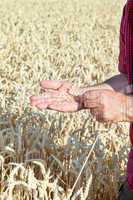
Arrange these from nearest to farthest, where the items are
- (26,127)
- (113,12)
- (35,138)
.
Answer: (35,138) < (26,127) < (113,12)

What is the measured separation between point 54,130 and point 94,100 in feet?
4.11

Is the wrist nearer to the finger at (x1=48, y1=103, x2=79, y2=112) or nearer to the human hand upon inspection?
the human hand

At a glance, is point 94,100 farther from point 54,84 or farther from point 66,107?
point 54,84

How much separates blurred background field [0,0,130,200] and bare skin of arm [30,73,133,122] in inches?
11.3

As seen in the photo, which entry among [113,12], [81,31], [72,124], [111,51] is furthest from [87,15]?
[72,124]

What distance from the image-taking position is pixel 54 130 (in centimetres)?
321

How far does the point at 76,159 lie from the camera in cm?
283

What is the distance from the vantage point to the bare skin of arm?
1939 millimetres

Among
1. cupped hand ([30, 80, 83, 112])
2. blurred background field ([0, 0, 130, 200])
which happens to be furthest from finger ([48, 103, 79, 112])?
blurred background field ([0, 0, 130, 200])

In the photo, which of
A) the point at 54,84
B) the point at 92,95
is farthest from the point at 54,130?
the point at 92,95

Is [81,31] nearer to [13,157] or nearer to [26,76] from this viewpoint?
[26,76]

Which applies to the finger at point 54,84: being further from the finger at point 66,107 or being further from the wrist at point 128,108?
the wrist at point 128,108

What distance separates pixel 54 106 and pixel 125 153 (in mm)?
1129

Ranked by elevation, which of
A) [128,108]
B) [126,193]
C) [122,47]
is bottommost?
[126,193]
